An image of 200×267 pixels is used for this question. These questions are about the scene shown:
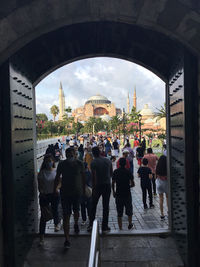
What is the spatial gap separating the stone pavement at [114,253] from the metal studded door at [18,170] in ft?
1.07

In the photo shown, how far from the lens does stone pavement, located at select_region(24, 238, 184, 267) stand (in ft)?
13.9

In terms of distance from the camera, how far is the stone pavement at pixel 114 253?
13.9 feet

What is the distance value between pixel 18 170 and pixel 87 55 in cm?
273

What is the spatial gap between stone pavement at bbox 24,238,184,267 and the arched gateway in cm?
24

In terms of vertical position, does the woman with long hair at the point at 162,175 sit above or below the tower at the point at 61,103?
below

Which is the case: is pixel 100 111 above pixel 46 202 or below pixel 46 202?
above

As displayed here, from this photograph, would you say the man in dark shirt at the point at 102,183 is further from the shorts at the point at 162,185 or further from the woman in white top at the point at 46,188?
the shorts at the point at 162,185

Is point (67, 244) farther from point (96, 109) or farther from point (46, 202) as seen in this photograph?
point (96, 109)

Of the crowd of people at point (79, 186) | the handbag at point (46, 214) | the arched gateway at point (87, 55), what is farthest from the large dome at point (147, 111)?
the handbag at point (46, 214)

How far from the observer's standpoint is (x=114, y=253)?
4.53 m

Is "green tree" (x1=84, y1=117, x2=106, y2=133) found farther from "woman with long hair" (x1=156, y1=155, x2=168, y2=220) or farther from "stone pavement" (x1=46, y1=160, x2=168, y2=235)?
"woman with long hair" (x1=156, y1=155, x2=168, y2=220)

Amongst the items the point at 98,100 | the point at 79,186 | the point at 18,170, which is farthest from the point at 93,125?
the point at 98,100

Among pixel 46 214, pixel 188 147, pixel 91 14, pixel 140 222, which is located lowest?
pixel 140 222

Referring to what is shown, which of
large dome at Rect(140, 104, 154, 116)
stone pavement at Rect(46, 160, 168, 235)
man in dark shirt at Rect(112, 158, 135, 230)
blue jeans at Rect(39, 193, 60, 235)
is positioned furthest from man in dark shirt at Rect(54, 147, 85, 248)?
large dome at Rect(140, 104, 154, 116)
